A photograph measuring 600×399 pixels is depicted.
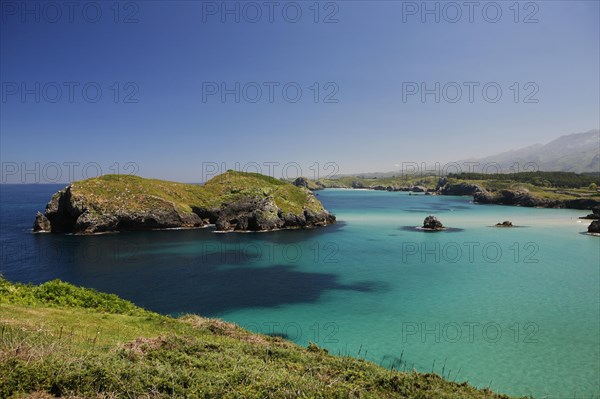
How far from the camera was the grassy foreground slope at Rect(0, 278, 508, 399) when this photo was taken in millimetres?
11508

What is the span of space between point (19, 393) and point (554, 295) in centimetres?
6050

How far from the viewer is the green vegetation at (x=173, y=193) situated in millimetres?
104375

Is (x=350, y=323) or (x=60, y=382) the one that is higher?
(x=60, y=382)

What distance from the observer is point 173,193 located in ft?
415

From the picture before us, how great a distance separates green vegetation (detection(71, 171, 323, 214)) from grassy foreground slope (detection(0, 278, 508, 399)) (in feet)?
291

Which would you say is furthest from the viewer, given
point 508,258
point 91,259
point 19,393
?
point 508,258

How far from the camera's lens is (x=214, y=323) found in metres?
26.8

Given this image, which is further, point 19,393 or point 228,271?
point 228,271

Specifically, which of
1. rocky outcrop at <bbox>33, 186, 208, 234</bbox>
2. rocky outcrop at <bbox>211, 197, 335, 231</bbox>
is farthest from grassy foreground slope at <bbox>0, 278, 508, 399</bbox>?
rocky outcrop at <bbox>211, 197, 335, 231</bbox>

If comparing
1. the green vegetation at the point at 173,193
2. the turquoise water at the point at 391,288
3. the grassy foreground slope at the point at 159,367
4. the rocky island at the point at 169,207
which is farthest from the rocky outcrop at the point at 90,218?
the grassy foreground slope at the point at 159,367

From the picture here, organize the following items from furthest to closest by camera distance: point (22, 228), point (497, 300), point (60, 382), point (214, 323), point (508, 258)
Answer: point (22, 228), point (508, 258), point (497, 300), point (214, 323), point (60, 382)

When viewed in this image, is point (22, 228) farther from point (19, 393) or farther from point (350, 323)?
point (19, 393)

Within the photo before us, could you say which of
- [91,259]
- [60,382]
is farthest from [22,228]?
[60,382]

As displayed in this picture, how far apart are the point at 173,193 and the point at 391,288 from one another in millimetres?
101187
